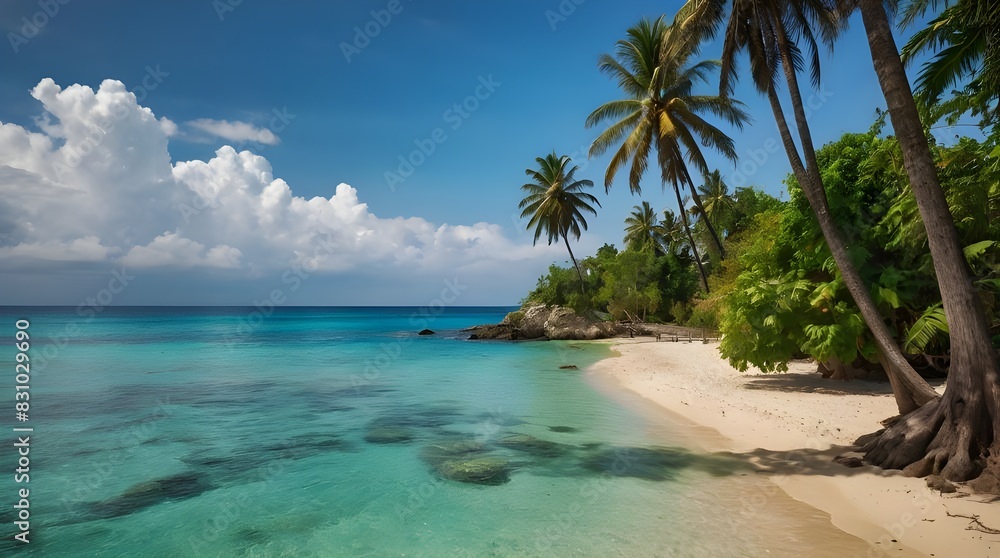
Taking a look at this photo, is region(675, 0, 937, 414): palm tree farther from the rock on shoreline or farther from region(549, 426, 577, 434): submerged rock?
the rock on shoreline

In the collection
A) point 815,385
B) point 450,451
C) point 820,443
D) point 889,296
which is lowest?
point 450,451

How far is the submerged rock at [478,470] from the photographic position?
8.13 m

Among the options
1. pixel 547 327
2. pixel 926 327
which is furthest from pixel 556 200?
pixel 926 327

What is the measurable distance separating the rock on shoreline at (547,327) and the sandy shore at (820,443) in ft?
70.0

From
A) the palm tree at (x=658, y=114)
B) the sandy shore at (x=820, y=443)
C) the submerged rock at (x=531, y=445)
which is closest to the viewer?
the sandy shore at (x=820, y=443)

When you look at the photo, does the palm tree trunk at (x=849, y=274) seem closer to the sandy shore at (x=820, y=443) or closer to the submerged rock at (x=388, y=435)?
the sandy shore at (x=820, y=443)

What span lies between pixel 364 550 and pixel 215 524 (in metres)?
2.32

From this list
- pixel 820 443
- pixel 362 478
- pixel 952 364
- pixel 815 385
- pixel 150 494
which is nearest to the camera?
pixel 952 364

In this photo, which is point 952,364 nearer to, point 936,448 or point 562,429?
point 936,448

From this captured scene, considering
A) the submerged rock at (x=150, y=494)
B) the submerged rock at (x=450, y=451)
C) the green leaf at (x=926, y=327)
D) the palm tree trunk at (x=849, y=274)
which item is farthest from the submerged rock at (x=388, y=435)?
the green leaf at (x=926, y=327)

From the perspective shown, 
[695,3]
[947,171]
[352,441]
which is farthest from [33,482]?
[947,171]

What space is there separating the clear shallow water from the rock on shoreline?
24.3 m

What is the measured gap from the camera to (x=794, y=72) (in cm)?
962

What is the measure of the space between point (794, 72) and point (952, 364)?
237 inches
